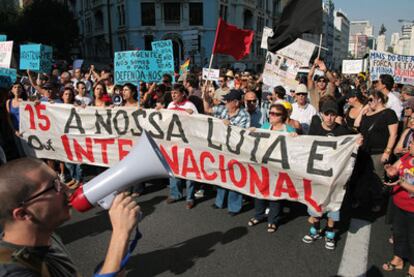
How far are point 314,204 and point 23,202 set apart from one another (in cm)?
330

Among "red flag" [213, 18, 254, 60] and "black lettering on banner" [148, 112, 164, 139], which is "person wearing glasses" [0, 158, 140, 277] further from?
"red flag" [213, 18, 254, 60]

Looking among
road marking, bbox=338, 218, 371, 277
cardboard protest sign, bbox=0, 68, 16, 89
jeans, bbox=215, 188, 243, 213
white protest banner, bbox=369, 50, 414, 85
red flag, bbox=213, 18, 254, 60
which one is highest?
red flag, bbox=213, 18, 254, 60

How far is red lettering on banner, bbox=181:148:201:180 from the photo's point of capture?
460cm

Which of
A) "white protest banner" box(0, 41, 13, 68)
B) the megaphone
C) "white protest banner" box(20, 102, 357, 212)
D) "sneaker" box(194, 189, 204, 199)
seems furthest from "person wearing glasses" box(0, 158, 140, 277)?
"white protest banner" box(0, 41, 13, 68)

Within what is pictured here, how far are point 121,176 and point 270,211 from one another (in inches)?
115

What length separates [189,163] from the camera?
15.2 ft

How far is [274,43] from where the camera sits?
630cm

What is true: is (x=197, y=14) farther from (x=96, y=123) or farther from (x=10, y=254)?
(x=10, y=254)

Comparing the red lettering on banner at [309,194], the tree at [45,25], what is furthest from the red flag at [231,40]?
the tree at [45,25]

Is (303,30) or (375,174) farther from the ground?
(303,30)

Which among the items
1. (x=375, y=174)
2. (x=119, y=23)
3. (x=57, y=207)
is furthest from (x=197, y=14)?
(x=57, y=207)

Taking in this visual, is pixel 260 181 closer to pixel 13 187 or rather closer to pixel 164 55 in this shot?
pixel 13 187

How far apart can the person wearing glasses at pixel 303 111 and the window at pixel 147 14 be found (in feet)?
133

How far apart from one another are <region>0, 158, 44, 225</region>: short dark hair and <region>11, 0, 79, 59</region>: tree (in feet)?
143
